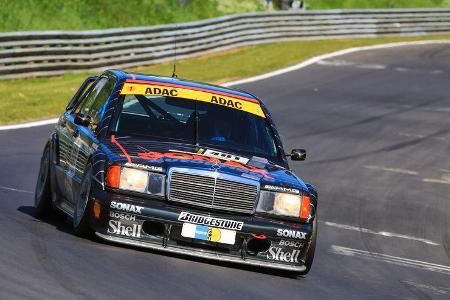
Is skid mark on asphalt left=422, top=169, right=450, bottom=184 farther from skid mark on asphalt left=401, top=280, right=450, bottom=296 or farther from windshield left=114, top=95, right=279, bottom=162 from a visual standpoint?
skid mark on asphalt left=401, top=280, right=450, bottom=296

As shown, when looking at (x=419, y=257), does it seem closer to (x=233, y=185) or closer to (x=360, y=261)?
(x=360, y=261)

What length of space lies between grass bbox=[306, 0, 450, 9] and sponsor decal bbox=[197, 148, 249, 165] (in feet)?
124

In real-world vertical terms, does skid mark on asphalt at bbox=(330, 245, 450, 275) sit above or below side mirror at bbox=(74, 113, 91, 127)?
below

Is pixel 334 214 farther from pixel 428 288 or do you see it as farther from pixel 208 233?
pixel 208 233

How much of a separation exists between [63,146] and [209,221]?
2.34 m

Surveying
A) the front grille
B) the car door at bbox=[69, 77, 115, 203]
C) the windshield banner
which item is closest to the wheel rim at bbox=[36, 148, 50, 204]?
the car door at bbox=[69, 77, 115, 203]

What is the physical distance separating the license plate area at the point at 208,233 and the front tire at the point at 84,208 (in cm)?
77

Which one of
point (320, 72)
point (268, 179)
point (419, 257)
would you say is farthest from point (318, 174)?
point (320, 72)

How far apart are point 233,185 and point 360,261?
2497 mm

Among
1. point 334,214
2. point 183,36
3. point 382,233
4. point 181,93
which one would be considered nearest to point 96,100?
point 181,93

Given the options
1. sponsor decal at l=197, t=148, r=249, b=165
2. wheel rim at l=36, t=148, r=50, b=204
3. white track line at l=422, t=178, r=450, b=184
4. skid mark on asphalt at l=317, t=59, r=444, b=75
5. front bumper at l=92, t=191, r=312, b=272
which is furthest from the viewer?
skid mark on asphalt at l=317, t=59, r=444, b=75

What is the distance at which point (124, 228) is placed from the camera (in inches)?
364

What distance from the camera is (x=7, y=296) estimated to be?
22.8 feet

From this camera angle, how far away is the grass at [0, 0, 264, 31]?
33.9 m
